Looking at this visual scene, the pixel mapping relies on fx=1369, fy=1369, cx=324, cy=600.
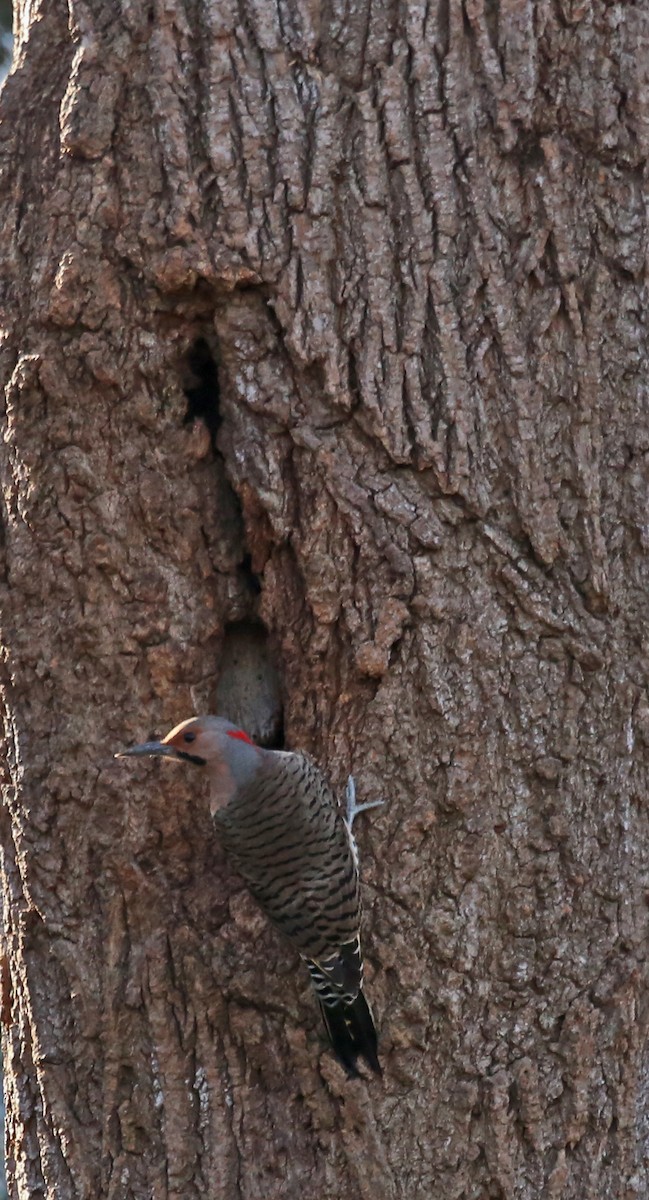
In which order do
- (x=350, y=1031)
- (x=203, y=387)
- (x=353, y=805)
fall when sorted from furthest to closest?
1. (x=203, y=387)
2. (x=353, y=805)
3. (x=350, y=1031)

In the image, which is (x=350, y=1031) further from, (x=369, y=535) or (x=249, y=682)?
(x=369, y=535)

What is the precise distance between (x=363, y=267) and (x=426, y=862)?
1350 millimetres

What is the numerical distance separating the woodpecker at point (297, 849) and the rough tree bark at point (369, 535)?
0.08 m

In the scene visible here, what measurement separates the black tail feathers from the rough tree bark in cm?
7

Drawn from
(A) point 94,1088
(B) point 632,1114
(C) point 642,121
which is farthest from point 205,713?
(C) point 642,121

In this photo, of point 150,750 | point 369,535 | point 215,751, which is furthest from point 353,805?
point 369,535

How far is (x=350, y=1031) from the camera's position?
118 inches

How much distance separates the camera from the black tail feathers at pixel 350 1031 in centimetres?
299

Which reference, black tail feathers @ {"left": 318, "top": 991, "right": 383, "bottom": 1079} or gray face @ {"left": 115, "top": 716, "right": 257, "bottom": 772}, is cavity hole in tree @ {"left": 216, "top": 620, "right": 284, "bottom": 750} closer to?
gray face @ {"left": 115, "top": 716, "right": 257, "bottom": 772}

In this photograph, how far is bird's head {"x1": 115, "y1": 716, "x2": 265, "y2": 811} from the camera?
3094mm

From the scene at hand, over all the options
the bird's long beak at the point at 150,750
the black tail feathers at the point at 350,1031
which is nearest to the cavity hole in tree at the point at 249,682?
the bird's long beak at the point at 150,750

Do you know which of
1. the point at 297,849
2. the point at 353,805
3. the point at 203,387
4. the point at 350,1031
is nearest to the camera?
the point at 350,1031

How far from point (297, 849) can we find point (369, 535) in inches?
33.5

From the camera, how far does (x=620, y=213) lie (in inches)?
124
